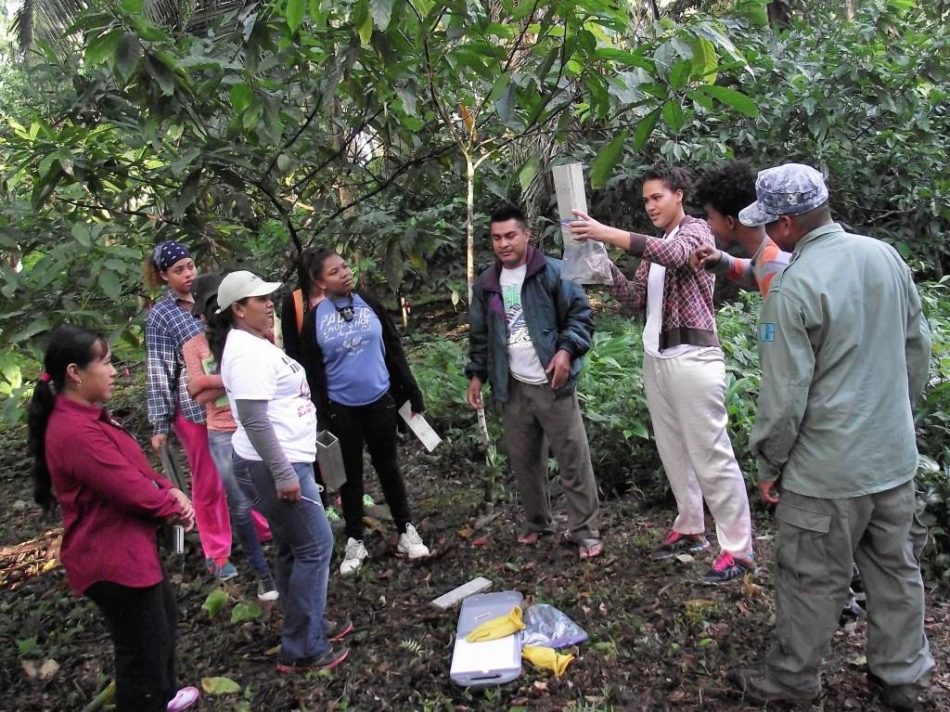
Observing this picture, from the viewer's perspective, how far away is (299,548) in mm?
2982

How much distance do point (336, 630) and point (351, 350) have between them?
1.37m

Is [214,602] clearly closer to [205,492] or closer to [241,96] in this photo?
[205,492]

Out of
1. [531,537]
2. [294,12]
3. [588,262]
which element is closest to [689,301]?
[588,262]

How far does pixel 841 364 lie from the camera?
2271 mm

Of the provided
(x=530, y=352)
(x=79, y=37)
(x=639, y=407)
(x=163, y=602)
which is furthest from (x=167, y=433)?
(x=79, y=37)

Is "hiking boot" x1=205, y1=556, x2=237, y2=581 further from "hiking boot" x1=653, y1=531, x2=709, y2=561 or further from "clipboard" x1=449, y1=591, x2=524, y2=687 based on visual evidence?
"hiking boot" x1=653, y1=531, x2=709, y2=561

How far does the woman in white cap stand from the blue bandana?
2.88ft

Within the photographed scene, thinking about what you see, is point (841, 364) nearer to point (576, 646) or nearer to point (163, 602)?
point (576, 646)

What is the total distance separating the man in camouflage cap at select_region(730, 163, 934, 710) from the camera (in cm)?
226

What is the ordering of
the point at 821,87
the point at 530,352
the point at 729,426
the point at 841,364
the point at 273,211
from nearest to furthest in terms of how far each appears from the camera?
the point at 841,364 < the point at 530,352 < the point at 729,426 < the point at 273,211 < the point at 821,87

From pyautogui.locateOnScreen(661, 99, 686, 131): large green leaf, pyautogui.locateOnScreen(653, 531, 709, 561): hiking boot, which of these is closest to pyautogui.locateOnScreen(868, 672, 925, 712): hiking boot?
pyautogui.locateOnScreen(653, 531, 709, 561): hiking boot

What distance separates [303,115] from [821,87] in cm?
466

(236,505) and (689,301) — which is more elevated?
(689,301)

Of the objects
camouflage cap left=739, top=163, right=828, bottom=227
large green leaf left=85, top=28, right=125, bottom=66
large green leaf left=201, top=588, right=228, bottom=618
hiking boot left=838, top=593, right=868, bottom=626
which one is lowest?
hiking boot left=838, top=593, right=868, bottom=626
